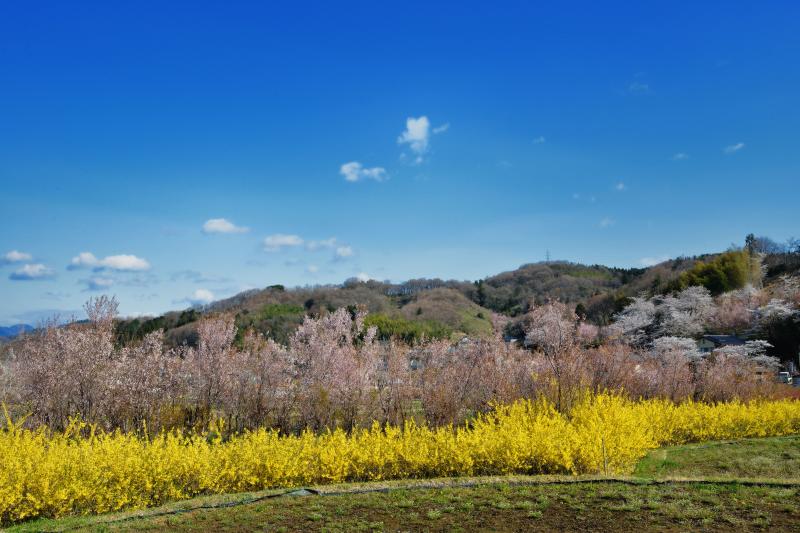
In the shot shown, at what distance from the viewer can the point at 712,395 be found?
71.4ft

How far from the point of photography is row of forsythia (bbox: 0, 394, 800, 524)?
7.86 meters

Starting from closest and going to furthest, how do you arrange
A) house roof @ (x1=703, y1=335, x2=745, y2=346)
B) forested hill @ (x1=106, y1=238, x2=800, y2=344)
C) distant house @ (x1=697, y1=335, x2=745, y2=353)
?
house roof @ (x1=703, y1=335, x2=745, y2=346) < distant house @ (x1=697, y1=335, x2=745, y2=353) < forested hill @ (x1=106, y1=238, x2=800, y2=344)

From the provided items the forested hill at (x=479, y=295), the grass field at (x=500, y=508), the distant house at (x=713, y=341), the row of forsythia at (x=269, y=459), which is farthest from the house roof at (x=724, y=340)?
the grass field at (x=500, y=508)

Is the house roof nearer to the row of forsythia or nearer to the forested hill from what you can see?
the forested hill

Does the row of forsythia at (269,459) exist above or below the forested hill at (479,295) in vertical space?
below

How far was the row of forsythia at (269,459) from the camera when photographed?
309 inches

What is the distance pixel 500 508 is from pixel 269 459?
3.95m

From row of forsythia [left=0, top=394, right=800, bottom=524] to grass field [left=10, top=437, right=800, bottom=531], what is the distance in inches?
21.5

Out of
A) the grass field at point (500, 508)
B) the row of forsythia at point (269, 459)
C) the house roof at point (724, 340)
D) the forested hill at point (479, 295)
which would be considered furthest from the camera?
the forested hill at point (479, 295)

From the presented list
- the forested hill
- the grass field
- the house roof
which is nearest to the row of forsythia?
the grass field

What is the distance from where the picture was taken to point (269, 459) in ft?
29.8

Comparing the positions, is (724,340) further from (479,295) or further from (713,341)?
(479,295)

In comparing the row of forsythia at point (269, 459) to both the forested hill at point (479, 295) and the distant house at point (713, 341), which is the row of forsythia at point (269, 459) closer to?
the forested hill at point (479, 295)

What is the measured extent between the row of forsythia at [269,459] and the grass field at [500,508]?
55 cm
